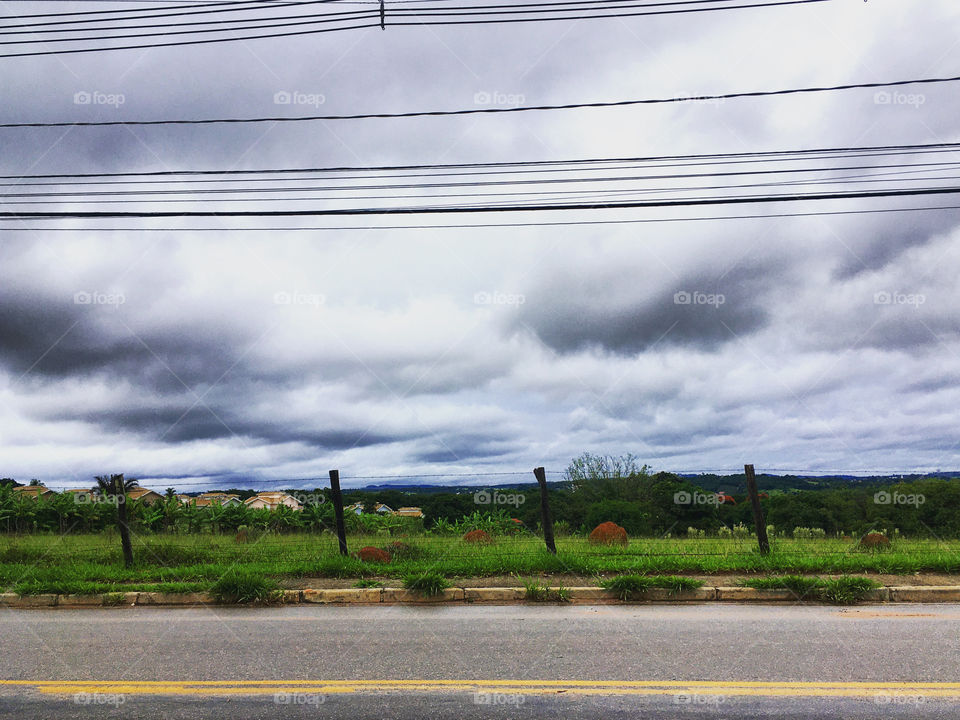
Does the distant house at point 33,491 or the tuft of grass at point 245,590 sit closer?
the tuft of grass at point 245,590

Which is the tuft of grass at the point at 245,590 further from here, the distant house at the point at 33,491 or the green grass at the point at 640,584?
the distant house at the point at 33,491

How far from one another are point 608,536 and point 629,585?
3.91 meters

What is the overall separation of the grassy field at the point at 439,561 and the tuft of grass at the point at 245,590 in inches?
15.1

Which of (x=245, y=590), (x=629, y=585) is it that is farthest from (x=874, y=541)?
(x=245, y=590)

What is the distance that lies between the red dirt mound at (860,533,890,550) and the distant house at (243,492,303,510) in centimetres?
1275

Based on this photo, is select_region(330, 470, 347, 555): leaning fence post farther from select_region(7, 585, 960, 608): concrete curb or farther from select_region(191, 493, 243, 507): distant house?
select_region(191, 493, 243, 507): distant house

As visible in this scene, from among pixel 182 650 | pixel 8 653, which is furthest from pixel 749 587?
pixel 8 653

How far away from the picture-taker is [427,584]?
348 inches

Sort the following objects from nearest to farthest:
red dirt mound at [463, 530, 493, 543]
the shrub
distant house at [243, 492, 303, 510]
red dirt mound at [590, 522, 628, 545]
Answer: the shrub < red dirt mound at [590, 522, 628, 545] < red dirt mound at [463, 530, 493, 543] < distant house at [243, 492, 303, 510]

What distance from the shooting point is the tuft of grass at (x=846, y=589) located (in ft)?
26.7

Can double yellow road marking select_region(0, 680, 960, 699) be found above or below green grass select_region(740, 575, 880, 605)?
above

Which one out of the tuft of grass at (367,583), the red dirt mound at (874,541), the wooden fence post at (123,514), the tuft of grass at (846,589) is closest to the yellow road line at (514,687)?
the tuft of grass at (846,589)

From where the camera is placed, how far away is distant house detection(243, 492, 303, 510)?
1762 centimetres

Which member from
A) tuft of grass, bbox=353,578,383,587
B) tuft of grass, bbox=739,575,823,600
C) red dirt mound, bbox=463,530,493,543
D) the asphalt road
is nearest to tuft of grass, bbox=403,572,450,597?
tuft of grass, bbox=353,578,383,587
